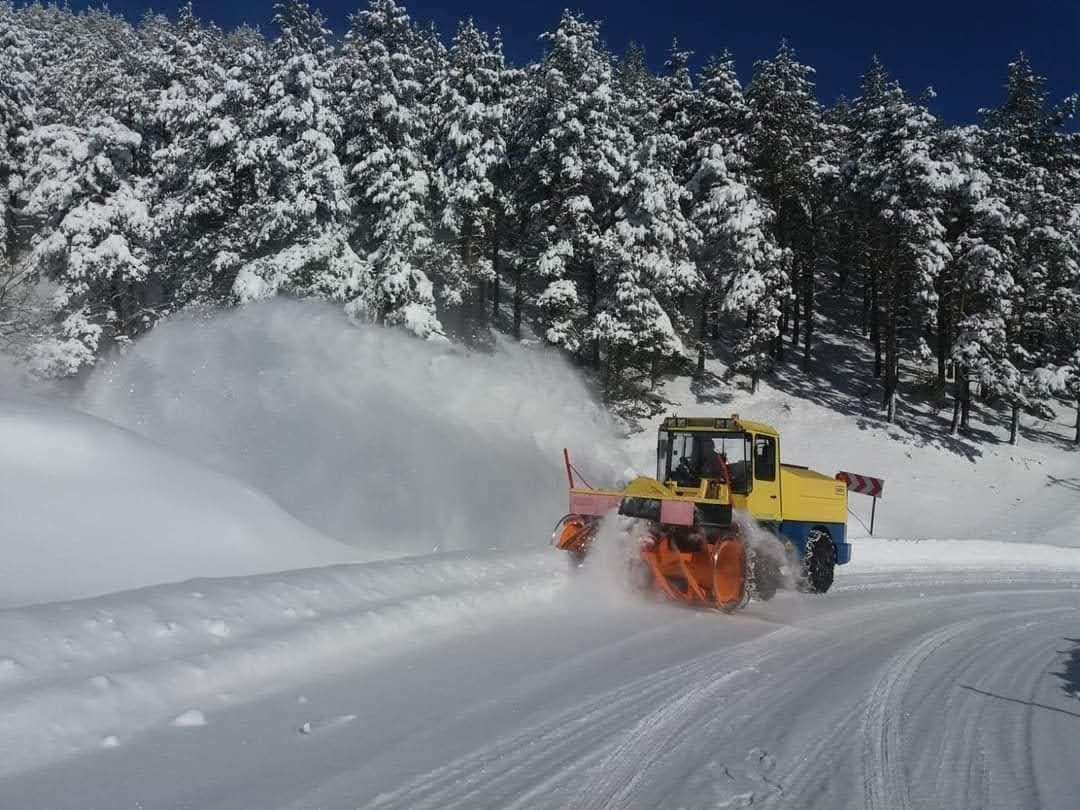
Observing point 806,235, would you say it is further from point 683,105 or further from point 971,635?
point 971,635

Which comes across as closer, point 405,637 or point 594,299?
point 405,637

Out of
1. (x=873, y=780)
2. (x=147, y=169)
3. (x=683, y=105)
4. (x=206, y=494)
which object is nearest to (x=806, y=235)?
(x=683, y=105)

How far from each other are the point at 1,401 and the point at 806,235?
3338 cm

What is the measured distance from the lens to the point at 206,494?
A: 10289 millimetres

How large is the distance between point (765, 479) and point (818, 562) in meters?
2.19

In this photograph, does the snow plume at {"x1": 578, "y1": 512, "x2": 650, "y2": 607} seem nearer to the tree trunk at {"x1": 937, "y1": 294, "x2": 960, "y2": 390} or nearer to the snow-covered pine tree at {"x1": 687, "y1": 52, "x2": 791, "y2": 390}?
the snow-covered pine tree at {"x1": 687, "y1": 52, "x2": 791, "y2": 390}

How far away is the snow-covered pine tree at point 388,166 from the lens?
23.8m

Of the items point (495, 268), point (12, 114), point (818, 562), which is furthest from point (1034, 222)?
point (12, 114)

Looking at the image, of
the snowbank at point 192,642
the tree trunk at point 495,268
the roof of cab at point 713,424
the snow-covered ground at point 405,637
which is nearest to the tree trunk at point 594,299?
the tree trunk at point 495,268

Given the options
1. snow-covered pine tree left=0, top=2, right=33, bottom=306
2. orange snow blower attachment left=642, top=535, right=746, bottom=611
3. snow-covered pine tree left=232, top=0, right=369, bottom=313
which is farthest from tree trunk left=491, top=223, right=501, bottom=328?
orange snow blower attachment left=642, top=535, right=746, bottom=611

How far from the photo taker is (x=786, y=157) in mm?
33062

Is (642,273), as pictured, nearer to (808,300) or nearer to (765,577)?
(808,300)

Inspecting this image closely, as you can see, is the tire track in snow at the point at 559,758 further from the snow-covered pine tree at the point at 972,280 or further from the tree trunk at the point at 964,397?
the tree trunk at the point at 964,397

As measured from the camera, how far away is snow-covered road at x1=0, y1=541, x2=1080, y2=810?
15.3 ft
